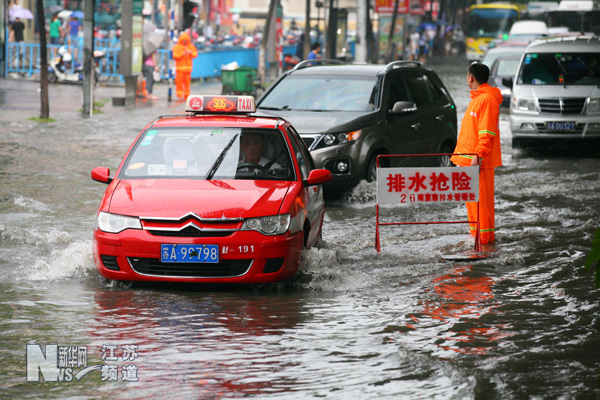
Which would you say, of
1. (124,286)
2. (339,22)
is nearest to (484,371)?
(124,286)

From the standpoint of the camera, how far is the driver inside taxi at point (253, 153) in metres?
8.81

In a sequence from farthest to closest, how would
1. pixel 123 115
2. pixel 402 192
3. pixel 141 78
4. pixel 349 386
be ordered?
1. pixel 141 78
2. pixel 123 115
3. pixel 402 192
4. pixel 349 386

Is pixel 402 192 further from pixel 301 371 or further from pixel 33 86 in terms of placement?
pixel 33 86

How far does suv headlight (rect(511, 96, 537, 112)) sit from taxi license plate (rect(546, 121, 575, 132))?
1.43 ft

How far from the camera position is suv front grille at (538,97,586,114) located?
60.2 feet

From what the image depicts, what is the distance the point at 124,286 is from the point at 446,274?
2.76 metres

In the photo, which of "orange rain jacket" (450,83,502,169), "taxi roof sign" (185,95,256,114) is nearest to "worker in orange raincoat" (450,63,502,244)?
"orange rain jacket" (450,83,502,169)

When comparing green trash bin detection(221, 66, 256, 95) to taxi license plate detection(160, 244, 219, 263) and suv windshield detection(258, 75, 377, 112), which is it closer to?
suv windshield detection(258, 75, 377, 112)

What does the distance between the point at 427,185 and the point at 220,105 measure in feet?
6.80

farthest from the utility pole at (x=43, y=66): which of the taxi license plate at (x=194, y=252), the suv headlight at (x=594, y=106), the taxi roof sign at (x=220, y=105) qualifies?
the taxi license plate at (x=194, y=252)

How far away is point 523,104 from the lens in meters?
18.9

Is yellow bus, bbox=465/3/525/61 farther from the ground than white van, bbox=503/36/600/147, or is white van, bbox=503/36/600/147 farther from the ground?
yellow bus, bbox=465/3/525/61

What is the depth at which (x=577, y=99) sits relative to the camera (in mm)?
18328

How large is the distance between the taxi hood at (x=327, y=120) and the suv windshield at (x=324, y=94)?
212mm
